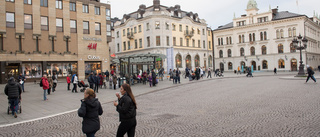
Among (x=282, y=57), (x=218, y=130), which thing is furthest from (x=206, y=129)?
(x=282, y=57)

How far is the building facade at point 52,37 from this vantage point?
3139cm

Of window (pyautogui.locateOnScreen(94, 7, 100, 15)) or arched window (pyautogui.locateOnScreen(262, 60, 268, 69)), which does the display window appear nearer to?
window (pyautogui.locateOnScreen(94, 7, 100, 15))

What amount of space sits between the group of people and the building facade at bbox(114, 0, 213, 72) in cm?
4469

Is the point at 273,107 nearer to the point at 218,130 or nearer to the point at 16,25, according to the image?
the point at 218,130

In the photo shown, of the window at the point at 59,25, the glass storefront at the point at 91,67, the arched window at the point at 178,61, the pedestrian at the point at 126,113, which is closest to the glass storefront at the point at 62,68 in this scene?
the glass storefront at the point at 91,67

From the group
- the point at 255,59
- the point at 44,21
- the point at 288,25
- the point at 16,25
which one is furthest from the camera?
the point at 255,59

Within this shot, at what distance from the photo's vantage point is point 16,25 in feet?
104

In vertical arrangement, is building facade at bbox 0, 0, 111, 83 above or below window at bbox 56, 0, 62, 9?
below

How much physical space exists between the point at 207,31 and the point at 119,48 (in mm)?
26230

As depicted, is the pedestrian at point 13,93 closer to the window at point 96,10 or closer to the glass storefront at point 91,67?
the glass storefront at point 91,67

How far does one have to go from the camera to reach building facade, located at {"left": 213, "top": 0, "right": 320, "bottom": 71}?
56.3m

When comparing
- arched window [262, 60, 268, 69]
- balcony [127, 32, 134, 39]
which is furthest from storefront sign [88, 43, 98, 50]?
arched window [262, 60, 268, 69]

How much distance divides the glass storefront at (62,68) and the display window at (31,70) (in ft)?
4.02

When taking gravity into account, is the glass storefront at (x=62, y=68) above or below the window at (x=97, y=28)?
below
